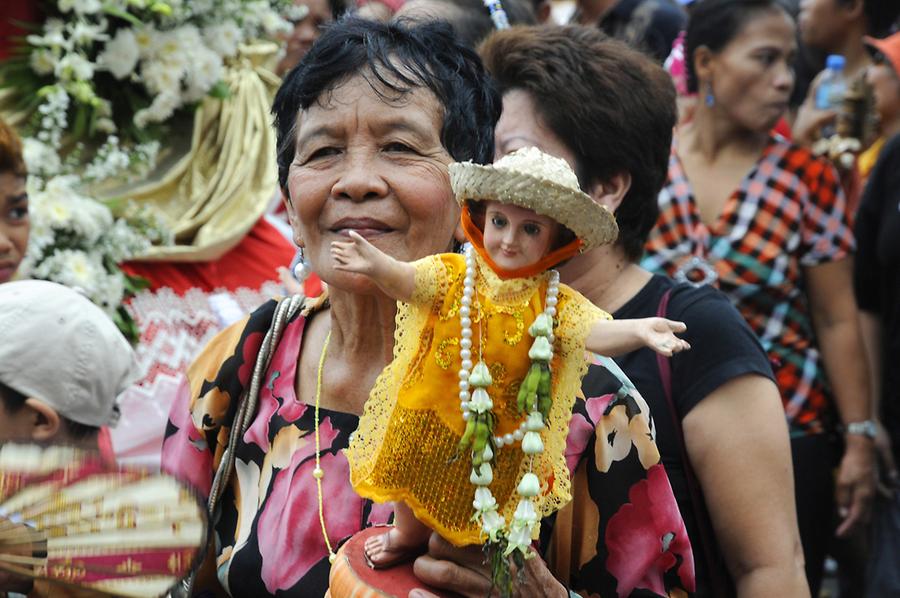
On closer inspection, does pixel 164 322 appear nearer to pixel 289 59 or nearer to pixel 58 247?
pixel 58 247

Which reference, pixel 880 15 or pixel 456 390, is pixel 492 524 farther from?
pixel 880 15

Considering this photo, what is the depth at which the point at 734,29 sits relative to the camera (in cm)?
490

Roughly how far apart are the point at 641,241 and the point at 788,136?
2.60 meters

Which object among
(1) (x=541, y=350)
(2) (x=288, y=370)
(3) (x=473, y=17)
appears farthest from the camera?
(3) (x=473, y=17)

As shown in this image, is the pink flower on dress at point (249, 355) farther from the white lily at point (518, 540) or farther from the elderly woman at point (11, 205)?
the elderly woman at point (11, 205)

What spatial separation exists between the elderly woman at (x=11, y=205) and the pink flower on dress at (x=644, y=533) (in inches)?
85.9

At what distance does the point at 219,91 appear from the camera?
17.3 feet

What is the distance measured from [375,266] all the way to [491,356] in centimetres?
26

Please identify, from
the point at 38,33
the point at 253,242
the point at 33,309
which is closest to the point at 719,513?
the point at 33,309

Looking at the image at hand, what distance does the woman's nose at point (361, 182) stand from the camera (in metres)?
2.69

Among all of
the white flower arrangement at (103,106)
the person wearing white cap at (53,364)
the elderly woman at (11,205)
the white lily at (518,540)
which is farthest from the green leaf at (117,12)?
the white lily at (518,540)

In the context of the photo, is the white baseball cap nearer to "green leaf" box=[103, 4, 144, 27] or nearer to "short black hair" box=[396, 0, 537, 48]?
"short black hair" box=[396, 0, 537, 48]

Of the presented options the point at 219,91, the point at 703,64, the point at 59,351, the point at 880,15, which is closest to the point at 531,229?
the point at 59,351

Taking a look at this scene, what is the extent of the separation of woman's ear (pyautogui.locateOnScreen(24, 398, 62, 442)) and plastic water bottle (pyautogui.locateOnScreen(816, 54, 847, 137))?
3.76 m
